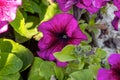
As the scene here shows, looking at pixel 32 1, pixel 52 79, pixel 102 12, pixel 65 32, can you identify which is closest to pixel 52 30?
pixel 65 32

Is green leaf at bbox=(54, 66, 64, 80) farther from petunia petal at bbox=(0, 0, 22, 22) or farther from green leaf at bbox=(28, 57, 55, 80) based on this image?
petunia petal at bbox=(0, 0, 22, 22)

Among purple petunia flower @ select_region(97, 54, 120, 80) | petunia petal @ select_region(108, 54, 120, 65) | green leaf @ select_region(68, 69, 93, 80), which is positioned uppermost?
petunia petal @ select_region(108, 54, 120, 65)

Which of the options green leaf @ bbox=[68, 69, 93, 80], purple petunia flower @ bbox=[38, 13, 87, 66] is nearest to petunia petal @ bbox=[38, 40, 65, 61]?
purple petunia flower @ bbox=[38, 13, 87, 66]

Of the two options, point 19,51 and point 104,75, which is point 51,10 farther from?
point 104,75

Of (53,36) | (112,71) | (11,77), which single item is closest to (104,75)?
(112,71)

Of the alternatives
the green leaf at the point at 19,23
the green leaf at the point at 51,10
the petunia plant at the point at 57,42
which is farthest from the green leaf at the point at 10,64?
the green leaf at the point at 51,10

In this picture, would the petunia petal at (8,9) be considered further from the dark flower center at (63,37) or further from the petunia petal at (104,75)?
the petunia petal at (104,75)
